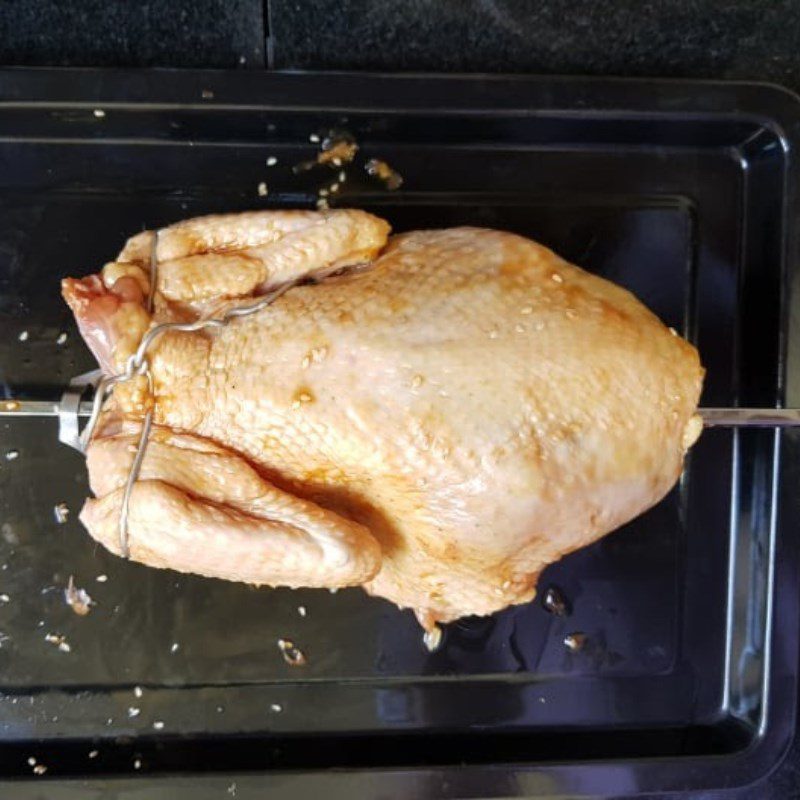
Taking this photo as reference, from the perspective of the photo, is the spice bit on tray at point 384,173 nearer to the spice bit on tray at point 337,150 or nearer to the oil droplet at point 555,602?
the spice bit on tray at point 337,150

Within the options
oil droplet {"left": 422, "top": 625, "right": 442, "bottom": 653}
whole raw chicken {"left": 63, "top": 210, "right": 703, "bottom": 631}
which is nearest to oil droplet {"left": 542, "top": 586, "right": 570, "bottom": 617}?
oil droplet {"left": 422, "top": 625, "right": 442, "bottom": 653}

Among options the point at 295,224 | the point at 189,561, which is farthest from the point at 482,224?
the point at 189,561

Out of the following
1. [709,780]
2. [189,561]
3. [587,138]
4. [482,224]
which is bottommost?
[709,780]

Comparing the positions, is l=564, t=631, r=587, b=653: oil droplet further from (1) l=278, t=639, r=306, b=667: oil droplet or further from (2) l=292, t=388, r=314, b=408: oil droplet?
(2) l=292, t=388, r=314, b=408: oil droplet

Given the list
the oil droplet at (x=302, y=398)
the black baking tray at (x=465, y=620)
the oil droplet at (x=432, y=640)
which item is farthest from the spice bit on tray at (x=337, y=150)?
the oil droplet at (x=432, y=640)

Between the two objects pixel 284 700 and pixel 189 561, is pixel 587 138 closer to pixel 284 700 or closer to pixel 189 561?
pixel 189 561

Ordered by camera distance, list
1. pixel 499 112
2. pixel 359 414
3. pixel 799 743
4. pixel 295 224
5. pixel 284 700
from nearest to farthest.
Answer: pixel 359 414 < pixel 295 224 < pixel 499 112 < pixel 284 700 < pixel 799 743
